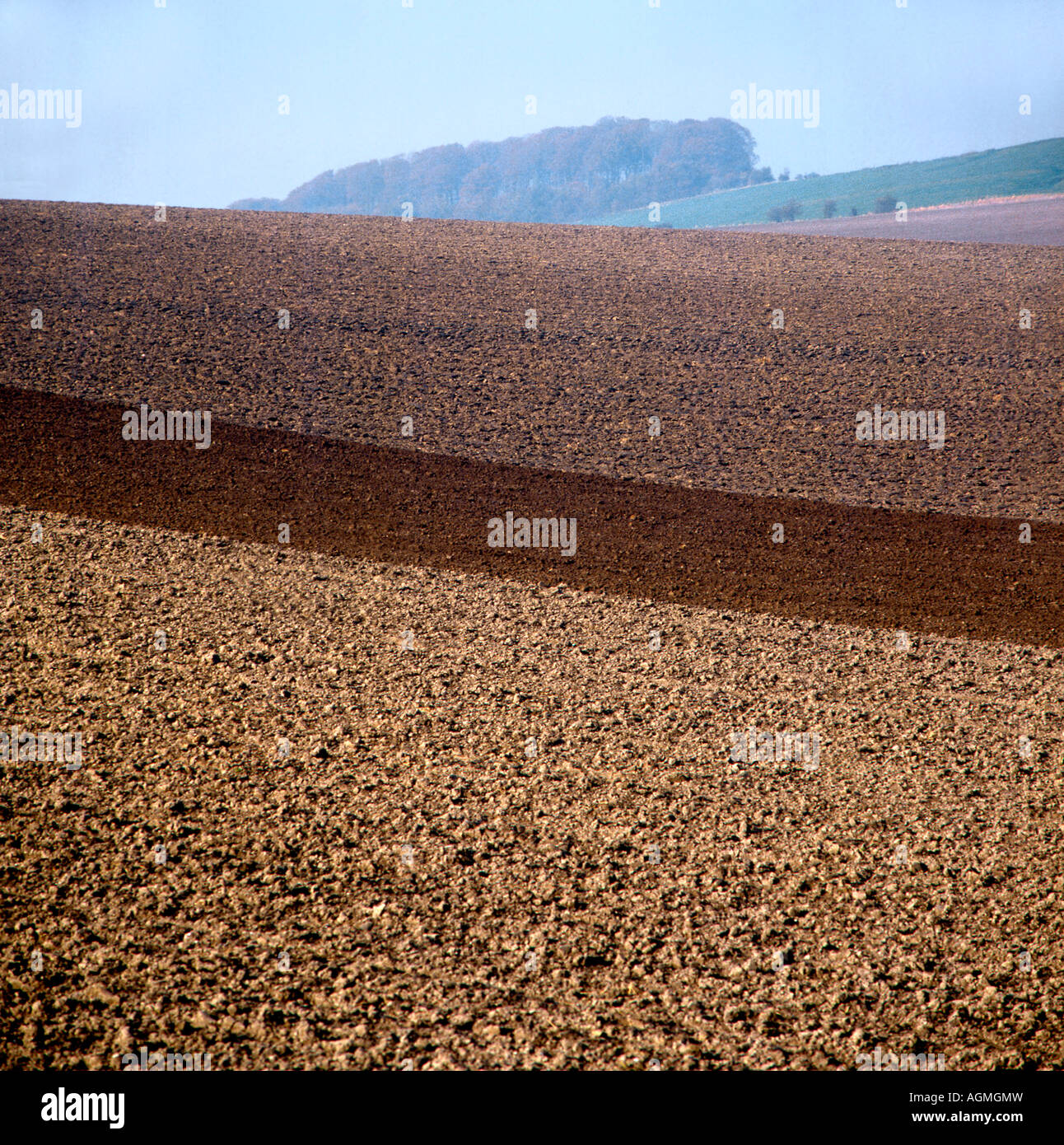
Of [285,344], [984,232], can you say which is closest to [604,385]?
[285,344]

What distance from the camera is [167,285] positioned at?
1773 centimetres

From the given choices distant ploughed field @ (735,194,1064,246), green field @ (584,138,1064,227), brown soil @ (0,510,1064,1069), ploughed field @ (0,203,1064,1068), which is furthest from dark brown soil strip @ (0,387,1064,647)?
green field @ (584,138,1064,227)

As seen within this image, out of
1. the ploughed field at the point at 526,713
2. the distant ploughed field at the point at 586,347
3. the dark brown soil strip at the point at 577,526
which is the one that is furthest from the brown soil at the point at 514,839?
the distant ploughed field at the point at 586,347

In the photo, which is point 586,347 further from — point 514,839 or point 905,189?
Answer: point 905,189

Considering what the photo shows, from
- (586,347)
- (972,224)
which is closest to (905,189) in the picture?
(972,224)

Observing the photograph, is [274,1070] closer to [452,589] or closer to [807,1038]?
[807,1038]

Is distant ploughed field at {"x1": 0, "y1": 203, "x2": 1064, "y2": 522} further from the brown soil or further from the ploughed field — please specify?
the brown soil

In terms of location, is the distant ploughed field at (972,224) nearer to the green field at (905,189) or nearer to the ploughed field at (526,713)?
the green field at (905,189)

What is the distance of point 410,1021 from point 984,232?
160 feet

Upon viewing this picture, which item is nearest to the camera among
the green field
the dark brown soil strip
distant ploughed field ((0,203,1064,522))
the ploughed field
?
the ploughed field

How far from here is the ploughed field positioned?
3650mm

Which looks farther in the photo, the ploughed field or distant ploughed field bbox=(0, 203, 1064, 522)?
distant ploughed field bbox=(0, 203, 1064, 522)

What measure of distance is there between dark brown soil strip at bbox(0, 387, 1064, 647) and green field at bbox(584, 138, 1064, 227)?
212 feet

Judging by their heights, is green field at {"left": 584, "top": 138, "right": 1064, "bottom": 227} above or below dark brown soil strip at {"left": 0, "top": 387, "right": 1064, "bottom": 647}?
above
